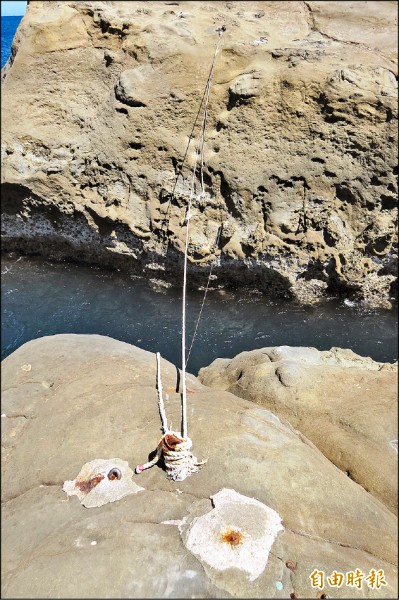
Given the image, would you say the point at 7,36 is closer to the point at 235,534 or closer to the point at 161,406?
the point at 161,406

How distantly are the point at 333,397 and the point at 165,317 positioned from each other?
326cm

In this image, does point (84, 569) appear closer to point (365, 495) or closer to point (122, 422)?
point (122, 422)

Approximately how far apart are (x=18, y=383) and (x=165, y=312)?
307 centimetres

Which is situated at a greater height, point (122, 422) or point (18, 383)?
point (122, 422)

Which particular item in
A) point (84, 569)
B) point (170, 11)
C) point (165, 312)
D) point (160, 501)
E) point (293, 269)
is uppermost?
point (170, 11)

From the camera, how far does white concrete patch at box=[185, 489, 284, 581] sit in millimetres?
2727

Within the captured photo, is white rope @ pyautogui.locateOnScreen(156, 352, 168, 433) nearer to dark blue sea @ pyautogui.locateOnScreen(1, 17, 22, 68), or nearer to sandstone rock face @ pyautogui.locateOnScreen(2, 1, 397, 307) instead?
sandstone rock face @ pyautogui.locateOnScreen(2, 1, 397, 307)

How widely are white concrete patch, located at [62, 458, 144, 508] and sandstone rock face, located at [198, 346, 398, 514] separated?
1888 mm

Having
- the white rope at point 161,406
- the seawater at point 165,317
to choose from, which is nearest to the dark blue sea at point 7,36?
the seawater at point 165,317

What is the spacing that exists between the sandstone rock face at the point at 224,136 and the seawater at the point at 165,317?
1.28 ft

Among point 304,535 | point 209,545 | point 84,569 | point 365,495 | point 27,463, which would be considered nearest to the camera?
point 84,569

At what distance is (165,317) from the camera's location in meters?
7.30

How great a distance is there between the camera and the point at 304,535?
10.0 ft

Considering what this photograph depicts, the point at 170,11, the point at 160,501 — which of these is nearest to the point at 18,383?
the point at 160,501
